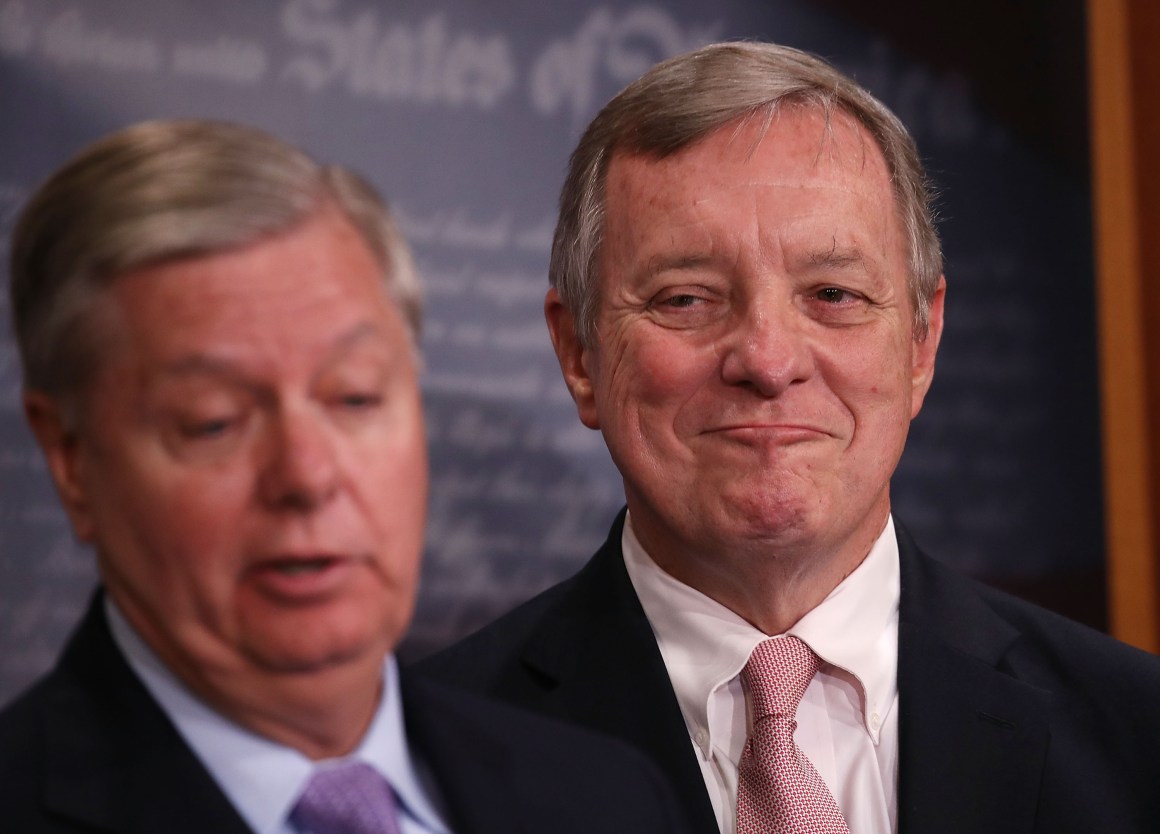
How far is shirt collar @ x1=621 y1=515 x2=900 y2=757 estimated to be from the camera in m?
1.33

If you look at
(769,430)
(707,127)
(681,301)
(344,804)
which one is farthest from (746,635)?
(344,804)

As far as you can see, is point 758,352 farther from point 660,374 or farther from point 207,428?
point 207,428

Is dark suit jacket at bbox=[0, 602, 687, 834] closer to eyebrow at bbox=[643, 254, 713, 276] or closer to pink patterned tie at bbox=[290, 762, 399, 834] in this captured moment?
pink patterned tie at bbox=[290, 762, 399, 834]

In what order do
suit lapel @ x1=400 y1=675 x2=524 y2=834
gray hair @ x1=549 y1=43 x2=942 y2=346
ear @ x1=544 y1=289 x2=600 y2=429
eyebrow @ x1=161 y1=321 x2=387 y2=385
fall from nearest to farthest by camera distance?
eyebrow @ x1=161 y1=321 x2=387 y2=385, suit lapel @ x1=400 y1=675 x2=524 y2=834, gray hair @ x1=549 y1=43 x2=942 y2=346, ear @ x1=544 y1=289 x2=600 y2=429

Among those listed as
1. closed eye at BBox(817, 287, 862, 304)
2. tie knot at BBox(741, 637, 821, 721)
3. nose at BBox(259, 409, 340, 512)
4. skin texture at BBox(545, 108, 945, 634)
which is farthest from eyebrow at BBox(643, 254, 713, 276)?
nose at BBox(259, 409, 340, 512)

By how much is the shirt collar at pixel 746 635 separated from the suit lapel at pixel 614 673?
0.03m

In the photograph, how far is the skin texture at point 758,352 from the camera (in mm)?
1284

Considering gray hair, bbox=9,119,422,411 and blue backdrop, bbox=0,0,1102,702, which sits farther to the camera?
blue backdrop, bbox=0,0,1102,702

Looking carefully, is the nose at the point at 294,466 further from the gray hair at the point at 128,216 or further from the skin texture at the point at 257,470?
the gray hair at the point at 128,216

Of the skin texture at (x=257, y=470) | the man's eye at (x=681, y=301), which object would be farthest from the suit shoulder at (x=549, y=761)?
the man's eye at (x=681, y=301)

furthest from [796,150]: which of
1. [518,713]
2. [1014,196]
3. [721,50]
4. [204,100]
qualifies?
[1014,196]

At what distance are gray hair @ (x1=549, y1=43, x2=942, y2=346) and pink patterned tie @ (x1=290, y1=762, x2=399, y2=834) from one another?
67 centimetres

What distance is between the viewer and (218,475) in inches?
30.6

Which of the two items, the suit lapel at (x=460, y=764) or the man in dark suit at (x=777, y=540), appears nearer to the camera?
the suit lapel at (x=460, y=764)
